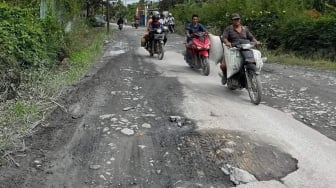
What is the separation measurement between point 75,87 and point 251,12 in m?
13.4

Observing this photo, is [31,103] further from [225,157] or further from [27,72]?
[225,157]

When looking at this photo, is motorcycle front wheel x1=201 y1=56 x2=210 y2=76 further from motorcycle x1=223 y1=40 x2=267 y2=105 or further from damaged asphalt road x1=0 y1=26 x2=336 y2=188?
motorcycle x1=223 y1=40 x2=267 y2=105

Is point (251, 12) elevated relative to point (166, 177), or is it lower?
elevated

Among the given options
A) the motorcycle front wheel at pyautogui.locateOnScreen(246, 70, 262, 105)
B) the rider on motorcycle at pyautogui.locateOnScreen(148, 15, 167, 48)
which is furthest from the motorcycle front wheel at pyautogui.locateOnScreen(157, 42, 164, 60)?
the motorcycle front wheel at pyautogui.locateOnScreen(246, 70, 262, 105)

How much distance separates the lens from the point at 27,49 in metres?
10.1

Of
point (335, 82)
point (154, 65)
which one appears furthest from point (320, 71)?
point (154, 65)

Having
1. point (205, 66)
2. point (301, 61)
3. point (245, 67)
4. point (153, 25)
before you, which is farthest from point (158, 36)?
point (245, 67)

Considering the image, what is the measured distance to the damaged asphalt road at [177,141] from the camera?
187 inches

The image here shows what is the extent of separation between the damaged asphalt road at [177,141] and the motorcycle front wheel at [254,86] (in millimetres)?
228

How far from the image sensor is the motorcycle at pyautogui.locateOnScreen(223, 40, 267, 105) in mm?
8391

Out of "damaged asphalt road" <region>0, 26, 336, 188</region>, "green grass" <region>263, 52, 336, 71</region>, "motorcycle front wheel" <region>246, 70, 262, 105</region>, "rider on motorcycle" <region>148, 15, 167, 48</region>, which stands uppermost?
"rider on motorcycle" <region>148, 15, 167, 48</region>

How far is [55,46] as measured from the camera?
514 inches

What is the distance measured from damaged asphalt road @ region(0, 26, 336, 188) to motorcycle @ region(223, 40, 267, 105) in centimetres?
28

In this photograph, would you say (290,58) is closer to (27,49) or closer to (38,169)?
(27,49)
